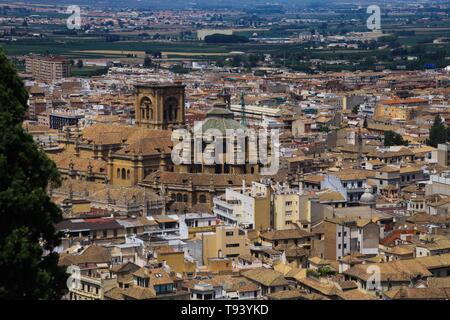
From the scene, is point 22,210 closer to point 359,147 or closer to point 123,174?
point 123,174

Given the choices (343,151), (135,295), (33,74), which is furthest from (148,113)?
(33,74)

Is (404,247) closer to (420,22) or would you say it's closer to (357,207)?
(357,207)

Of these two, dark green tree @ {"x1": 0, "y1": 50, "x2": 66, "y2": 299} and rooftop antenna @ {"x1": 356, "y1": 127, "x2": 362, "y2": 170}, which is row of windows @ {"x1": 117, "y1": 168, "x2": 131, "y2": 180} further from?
dark green tree @ {"x1": 0, "y1": 50, "x2": 66, "y2": 299}

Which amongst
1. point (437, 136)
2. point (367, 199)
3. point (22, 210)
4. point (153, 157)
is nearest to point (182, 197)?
point (153, 157)

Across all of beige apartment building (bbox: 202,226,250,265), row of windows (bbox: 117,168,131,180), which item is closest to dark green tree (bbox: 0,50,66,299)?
beige apartment building (bbox: 202,226,250,265)

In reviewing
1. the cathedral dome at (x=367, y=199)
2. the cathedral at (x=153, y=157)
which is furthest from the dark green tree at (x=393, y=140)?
the cathedral dome at (x=367, y=199)

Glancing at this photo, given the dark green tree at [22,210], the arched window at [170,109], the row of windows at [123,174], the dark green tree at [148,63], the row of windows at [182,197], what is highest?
the dark green tree at [22,210]

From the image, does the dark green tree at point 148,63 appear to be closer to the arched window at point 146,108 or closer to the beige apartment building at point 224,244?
the arched window at point 146,108
